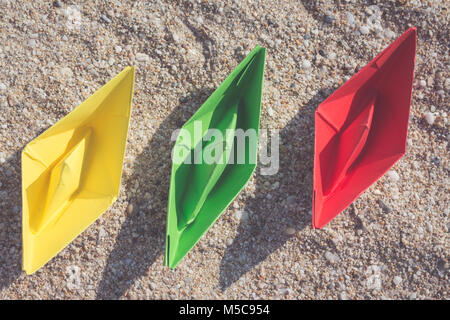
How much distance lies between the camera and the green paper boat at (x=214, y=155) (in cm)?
106

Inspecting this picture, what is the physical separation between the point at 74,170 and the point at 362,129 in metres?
0.74

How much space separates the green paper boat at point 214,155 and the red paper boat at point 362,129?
0.18m

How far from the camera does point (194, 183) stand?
109 cm

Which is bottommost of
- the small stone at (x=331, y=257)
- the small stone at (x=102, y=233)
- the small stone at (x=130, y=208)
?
the small stone at (x=331, y=257)

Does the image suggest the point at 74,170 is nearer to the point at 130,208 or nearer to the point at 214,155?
the point at 130,208

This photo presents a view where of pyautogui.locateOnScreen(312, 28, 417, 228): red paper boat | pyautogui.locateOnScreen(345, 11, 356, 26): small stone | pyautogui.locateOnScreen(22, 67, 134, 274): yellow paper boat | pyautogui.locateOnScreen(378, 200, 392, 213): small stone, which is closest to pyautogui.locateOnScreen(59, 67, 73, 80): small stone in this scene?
pyautogui.locateOnScreen(22, 67, 134, 274): yellow paper boat

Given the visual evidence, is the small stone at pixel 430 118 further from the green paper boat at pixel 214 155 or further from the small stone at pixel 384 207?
the green paper boat at pixel 214 155

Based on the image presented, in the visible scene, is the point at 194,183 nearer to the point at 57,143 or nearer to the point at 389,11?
the point at 57,143

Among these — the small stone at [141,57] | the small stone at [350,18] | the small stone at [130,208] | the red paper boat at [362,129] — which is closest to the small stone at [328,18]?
the small stone at [350,18]

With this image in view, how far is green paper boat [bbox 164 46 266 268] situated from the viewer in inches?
41.8

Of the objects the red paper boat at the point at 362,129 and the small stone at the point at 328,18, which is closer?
the red paper boat at the point at 362,129

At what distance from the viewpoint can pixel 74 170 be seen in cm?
105

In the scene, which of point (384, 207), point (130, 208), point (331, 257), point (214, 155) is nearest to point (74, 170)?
point (130, 208)
